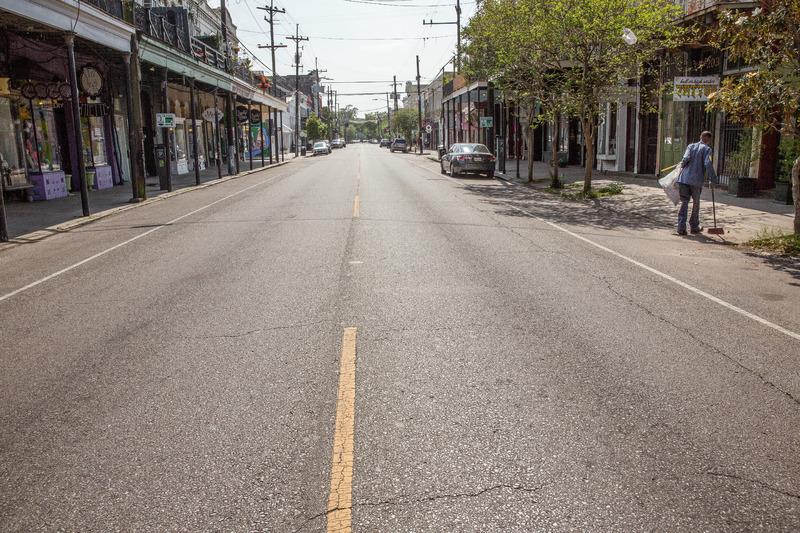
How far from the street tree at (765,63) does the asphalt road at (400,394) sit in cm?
258

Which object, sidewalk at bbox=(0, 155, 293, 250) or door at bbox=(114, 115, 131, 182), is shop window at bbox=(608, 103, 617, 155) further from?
door at bbox=(114, 115, 131, 182)

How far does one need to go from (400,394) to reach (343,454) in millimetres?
870

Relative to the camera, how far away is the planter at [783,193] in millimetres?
15039

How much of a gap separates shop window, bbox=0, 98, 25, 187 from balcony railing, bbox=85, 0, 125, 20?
4.02 metres

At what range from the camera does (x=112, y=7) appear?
17.6m

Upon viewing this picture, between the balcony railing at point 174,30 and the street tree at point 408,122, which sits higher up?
the balcony railing at point 174,30

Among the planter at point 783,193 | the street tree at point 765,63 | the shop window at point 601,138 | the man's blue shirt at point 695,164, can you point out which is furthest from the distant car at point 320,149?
the street tree at point 765,63

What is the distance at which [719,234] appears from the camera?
38.5 ft

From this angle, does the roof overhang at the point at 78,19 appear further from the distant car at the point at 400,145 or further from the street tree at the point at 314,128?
the street tree at the point at 314,128

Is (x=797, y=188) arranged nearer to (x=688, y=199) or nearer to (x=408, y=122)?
(x=688, y=199)

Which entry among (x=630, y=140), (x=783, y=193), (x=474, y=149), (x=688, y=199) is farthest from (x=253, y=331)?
(x=474, y=149)

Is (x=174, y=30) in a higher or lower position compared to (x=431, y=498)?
higher

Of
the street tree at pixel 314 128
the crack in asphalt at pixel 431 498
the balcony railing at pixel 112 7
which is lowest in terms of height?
the crack in asphalt at pixel 431 498

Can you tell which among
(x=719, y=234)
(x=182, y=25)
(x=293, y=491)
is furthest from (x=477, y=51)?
(x=293, y=491)
